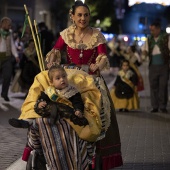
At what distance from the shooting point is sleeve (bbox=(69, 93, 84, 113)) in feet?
22.6

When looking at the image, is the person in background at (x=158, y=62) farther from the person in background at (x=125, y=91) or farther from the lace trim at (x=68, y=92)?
the lace trim at (x=68, y=92)

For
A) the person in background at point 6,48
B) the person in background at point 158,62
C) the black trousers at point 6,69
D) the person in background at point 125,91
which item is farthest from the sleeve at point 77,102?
the black trousers at point 6,69

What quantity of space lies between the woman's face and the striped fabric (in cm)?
144

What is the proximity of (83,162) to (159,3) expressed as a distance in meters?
95.7

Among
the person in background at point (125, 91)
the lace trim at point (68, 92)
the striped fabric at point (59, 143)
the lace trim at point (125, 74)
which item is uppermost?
the lace trim at point (68, 92)

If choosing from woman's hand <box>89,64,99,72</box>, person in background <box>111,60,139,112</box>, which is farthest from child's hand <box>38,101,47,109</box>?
person in background <box>111,60,139,112</box>

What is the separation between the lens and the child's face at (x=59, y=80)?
22.8 ft

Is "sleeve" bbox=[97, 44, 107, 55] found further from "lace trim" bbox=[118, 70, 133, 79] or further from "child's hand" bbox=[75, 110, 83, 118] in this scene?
"lace trim" bbox=[118, 70, 133, 79]

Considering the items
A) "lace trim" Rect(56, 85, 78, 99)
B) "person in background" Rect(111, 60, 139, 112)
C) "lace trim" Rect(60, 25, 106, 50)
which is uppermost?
"lace trim" Rect(60, 25, 106, 50)

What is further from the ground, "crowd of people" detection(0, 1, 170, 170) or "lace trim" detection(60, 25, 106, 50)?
"lace trim" detection(60, 25, 106, 50)

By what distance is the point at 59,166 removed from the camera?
6938 millimetres

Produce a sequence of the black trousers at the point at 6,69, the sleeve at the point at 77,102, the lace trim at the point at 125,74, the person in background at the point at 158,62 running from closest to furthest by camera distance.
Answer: the sleeve at the point at 77,102 → the person in background at the point at 158,62 → the lace trim at the point at 125,74 → the black trousers at the point at 6,69

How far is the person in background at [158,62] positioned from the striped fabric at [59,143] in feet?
26.4

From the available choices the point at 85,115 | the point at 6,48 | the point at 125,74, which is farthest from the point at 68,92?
the point at 6,48
